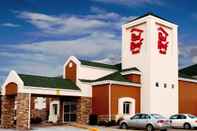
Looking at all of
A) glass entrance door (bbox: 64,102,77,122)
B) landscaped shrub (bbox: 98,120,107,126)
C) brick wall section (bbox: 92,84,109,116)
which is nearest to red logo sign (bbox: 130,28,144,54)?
brick wall section (bbox: 92,84,109,116)

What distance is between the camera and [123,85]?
40781 millimetres

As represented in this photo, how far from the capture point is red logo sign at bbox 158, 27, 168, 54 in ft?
145

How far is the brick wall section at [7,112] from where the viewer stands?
39.3 metres

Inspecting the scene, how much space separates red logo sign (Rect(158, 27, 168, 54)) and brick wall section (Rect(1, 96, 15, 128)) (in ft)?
56.5

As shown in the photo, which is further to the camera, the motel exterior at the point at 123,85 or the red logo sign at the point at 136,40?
the red logo sign at the point at 136,40

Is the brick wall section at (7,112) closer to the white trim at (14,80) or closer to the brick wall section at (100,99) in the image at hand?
the white trim at (14,80)

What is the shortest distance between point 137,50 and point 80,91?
27.9ft

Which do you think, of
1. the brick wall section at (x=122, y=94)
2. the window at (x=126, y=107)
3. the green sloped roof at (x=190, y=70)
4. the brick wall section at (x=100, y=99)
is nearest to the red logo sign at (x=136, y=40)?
the brick wall section at (x=122, y=94)

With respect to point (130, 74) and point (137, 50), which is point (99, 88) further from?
point (137, 50)

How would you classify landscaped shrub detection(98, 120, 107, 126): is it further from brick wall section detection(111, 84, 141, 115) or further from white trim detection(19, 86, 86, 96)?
white trim detection(19, 86, 86, 96)

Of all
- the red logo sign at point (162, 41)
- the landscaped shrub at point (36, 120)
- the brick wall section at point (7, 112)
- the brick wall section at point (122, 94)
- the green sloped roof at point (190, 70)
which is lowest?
the landscaped shrub at point (36, 120)

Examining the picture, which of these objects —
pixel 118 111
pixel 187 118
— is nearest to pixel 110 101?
pixel 118 111

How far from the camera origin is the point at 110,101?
39250 millimetres

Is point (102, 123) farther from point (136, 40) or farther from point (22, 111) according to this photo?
point (136, 40)
